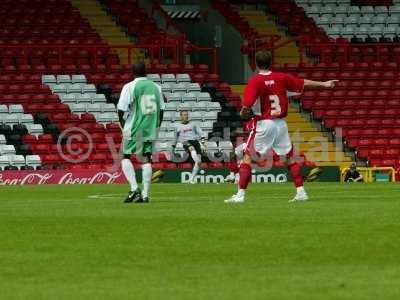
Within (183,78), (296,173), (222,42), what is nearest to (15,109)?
(183,78)

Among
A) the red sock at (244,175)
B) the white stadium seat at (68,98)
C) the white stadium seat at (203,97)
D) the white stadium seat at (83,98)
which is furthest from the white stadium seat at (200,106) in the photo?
the red sock at (244,175)

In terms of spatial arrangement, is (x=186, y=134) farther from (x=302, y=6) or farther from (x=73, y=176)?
(x=302, y=6)

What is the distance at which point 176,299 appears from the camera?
7883 mm

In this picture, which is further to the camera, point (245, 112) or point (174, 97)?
point (174, 97)

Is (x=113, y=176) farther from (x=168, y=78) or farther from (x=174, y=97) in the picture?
(x=168, y=78)

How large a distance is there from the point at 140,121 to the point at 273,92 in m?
2.12

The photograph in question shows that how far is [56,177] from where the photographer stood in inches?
1300

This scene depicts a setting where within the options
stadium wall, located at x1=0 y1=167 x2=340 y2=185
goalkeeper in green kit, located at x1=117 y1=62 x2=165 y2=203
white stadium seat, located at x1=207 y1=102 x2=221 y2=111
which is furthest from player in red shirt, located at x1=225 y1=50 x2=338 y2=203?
white stadium seat, located at x1=207 y1=102 x2=221 y2=111

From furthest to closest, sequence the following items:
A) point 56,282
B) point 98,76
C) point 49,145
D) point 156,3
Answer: point 156,3 → point 98,76 → point 49,145 → point 56,282

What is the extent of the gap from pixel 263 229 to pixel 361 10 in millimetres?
36918

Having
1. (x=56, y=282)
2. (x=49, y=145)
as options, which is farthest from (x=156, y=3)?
(x=56, y=282)

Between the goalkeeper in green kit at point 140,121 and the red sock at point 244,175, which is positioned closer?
the red sock at point 244,175

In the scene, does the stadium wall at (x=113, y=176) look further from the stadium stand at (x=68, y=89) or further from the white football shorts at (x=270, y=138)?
the white football shorts at (x=270, y=138)

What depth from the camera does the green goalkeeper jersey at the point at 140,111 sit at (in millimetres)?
18469
